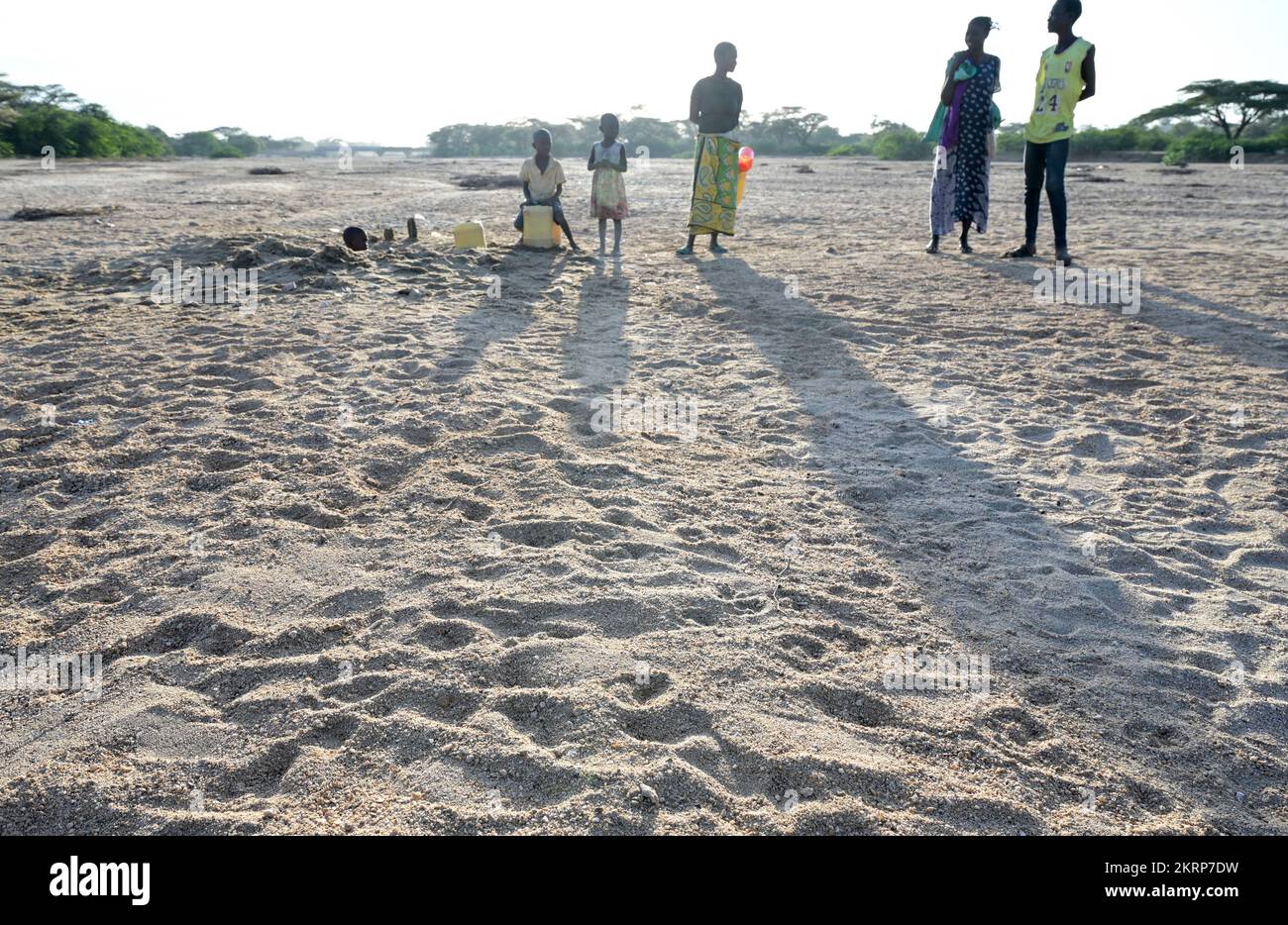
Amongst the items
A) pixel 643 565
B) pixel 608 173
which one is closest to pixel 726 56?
pixel 608 173

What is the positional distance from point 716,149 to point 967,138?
2225mm

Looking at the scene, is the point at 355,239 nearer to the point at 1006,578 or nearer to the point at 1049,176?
the point at 1049,176

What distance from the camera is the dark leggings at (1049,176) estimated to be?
651 centimetres

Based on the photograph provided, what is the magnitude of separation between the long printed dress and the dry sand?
199 cm

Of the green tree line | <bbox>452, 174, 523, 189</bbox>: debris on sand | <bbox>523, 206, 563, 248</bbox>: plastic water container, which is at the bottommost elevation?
<bbox>523, 206, 563, 248</bbox>: plastic water container

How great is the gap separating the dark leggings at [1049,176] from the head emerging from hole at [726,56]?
2.56 meters

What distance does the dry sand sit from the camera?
6.07ft

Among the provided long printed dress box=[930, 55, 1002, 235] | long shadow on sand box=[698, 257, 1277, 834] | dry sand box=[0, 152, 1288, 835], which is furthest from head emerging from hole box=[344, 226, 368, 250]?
long printed dress box=[930, 55, 1002, 235]

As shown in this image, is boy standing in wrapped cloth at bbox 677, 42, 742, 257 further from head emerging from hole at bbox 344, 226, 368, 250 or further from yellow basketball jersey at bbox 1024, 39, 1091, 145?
head emerging from hole at bbox 344, 226, 368, 250

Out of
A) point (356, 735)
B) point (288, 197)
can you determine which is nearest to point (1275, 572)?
point (356, 735)

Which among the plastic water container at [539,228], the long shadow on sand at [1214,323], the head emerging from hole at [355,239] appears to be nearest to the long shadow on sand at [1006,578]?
the long shadow on sand at [1214,323]

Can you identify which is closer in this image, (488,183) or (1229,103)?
(488,183)

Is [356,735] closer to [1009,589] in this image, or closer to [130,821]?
[130,821]

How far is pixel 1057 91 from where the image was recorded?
635 cm
